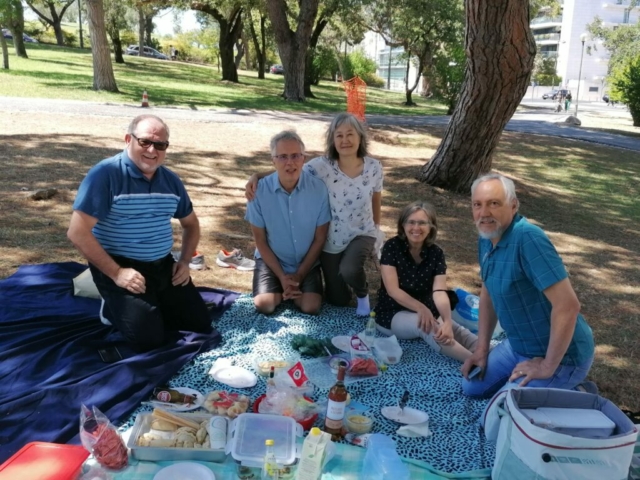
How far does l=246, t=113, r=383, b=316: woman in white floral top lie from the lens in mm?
4211

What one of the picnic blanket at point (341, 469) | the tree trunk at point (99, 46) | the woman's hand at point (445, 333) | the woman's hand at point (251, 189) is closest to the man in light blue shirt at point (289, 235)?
the woman's hand at point (251, 189)

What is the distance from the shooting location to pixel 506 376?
10.0ft

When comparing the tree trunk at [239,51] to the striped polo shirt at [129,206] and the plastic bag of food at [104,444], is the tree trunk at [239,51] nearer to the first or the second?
the striped polo shirt at [129,206]

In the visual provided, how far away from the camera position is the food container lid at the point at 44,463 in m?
2.17

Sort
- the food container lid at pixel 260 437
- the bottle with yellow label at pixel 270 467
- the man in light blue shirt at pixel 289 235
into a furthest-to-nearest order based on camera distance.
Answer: the man in light blue shirt at pixel 289 235 < the food container lid at pixel 260 437 < the bottle with yellow label at pixel 270 467

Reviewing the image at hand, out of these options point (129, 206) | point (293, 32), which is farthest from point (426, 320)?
point (293, 32)

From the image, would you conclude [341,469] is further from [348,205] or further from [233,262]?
[233,262]

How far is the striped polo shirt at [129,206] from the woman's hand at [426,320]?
66.4 inches

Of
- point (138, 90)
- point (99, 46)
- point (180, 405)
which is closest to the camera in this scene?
point (180, 405)

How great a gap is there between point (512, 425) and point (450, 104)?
17.4 meters

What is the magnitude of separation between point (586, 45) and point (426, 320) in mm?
75568

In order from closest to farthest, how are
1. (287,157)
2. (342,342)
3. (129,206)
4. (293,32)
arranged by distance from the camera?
(129,206) → (342,342) → (287,157) → (293,32)

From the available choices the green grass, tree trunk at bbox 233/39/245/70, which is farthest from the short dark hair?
tree trunk at bbox 233/39/245/70

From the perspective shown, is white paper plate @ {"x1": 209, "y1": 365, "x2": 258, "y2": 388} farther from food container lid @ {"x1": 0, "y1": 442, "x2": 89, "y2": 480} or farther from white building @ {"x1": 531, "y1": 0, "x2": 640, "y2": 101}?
white building @ {"x1": 531, "y1": 0, "x2": 640, "y2": 101}
